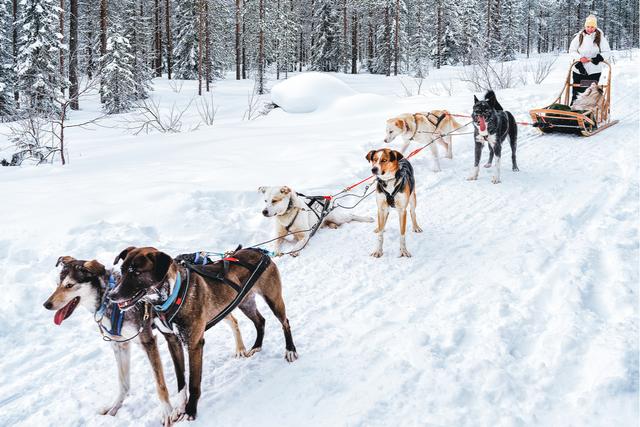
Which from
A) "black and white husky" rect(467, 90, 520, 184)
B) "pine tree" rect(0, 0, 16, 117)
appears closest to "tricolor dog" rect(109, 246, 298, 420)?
"black and white husky" rect(467, 90, 520, 184)

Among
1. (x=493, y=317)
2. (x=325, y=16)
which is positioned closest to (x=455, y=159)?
(x=493, y=317)

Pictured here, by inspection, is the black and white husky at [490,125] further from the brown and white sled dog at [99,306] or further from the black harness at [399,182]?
the brown and white sled dog at [99,306]

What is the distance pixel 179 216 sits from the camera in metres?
5.80

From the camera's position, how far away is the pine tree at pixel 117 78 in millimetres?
21188

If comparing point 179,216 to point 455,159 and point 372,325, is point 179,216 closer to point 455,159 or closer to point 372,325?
point 372,325

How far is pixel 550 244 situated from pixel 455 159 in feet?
13.8

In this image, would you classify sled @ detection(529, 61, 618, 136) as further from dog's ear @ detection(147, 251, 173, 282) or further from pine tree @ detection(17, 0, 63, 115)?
pine tree @ detection(17, 0, 63, 115)

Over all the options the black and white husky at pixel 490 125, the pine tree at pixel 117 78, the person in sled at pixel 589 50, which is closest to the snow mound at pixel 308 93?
the person in sled at pixel 589 50

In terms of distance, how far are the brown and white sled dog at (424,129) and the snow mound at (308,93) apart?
7092 millimetres

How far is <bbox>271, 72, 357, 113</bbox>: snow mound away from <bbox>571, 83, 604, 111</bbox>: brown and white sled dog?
283 inches

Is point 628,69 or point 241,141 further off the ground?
point 628,69

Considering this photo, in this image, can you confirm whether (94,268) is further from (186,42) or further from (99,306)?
(186,42)

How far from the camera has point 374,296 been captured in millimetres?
4180

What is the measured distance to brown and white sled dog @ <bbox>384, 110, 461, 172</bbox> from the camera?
824 centimetres
